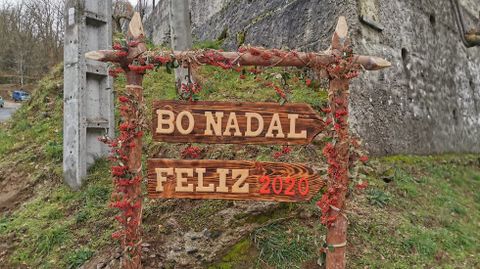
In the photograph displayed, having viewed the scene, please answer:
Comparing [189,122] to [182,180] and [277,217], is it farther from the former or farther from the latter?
[277,217]

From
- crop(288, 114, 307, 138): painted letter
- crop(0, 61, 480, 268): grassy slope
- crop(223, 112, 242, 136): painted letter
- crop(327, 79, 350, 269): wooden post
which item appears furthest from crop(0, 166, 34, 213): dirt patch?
crop(327, 79, 350, 269): wooden post

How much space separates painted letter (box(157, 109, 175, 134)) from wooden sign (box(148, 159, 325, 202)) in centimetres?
22

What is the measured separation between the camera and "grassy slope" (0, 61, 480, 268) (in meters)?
3.83

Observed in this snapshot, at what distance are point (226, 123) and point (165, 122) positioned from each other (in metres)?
0.45

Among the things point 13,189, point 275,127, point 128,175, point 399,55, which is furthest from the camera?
point 399,55

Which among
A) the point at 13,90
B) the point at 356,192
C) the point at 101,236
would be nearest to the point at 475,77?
the point at 356,192

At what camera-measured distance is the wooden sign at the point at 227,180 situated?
2996mm

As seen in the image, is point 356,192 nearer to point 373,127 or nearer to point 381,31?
point 373,127

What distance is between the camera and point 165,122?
300cm

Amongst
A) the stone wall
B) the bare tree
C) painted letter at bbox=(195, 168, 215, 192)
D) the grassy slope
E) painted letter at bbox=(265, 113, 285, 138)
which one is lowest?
the grassy slope

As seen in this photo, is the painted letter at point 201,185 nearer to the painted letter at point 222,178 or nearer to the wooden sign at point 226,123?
the painted letter at point 222,178

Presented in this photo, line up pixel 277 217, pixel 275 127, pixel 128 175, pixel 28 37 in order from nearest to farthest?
pixel 128 175
pixel 275 127
pixel 277 217
pixel 28 37

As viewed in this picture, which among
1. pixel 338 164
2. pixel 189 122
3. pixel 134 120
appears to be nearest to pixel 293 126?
pixel 338 164

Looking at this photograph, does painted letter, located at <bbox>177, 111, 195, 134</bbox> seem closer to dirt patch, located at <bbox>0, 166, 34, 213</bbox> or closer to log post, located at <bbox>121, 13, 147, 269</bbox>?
log post, located at <bbox>121, 13, 147, 269</bbox>
